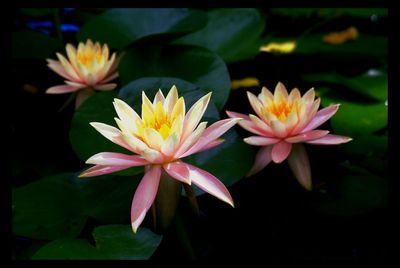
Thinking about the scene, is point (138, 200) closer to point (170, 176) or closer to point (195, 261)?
point (170, 176)

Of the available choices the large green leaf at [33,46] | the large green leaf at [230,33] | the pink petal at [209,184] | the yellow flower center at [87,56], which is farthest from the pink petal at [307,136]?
the large green leaf at [33,46]

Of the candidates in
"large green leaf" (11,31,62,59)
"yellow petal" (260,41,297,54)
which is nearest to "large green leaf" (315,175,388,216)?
"yellow petal" (260,41,297,54)

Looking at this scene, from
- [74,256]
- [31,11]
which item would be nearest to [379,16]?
[31,11]

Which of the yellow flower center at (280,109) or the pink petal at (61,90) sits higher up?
the pink petal at (61,90)

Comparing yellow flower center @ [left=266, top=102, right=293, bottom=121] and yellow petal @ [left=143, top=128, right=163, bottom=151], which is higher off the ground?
yellow petal @ [left=143, top=128, right=163, bottom=151]

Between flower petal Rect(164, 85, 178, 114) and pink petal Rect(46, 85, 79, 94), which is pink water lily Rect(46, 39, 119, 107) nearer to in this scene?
pink petal Rect(46, 85, 79, 94)

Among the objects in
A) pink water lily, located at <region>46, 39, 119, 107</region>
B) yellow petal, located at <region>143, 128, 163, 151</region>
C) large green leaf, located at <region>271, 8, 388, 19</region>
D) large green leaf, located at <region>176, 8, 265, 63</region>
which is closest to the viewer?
→ yellow petal, located at <region>143, 128, 163, 151</region>

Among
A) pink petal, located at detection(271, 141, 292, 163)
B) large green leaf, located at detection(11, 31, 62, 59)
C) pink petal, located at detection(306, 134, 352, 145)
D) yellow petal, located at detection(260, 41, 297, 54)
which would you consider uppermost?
large green leaf, located at detection(11, 31, 62, 59)

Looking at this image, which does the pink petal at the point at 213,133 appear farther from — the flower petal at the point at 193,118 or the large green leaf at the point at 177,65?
the large green leaf at the point at 177,65
